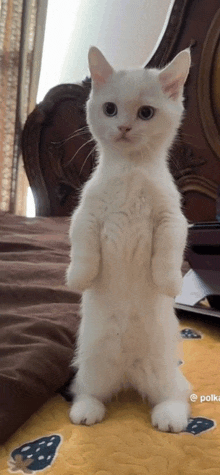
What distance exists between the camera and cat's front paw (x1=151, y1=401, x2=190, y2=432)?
2.09 feet

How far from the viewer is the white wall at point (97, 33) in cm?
260

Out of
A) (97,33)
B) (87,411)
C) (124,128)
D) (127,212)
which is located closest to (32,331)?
(87,411)

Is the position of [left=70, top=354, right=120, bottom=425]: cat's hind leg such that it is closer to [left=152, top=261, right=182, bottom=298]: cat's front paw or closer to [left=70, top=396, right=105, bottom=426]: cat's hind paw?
[left=70, top=396, right=105, bottom=426]: cat's hind paw

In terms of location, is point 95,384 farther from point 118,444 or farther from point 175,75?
point 175,75

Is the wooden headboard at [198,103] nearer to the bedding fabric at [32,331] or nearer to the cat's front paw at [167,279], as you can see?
the bedding fabric at [32,331]

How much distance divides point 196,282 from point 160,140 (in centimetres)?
73

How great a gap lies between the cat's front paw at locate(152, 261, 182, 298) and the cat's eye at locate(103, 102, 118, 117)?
26 cm

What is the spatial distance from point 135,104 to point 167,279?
28cm

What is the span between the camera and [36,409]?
709 millimetres

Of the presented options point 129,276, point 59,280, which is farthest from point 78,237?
point 59,280

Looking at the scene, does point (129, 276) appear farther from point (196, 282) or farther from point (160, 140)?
point (196, 282)

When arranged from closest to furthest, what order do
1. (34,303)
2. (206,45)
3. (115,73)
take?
(115,73), (34,303), (206,45)

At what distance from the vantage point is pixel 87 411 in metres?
0.66

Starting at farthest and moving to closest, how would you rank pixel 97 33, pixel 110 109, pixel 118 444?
pixel 97 33 → pixel 110 109 → pixel 118 444
